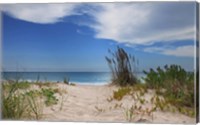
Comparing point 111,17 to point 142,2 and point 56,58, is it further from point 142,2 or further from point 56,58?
point 56,58

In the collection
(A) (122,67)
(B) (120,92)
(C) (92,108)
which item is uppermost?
(A) (122,67)

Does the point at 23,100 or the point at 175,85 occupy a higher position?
the point at 175,85

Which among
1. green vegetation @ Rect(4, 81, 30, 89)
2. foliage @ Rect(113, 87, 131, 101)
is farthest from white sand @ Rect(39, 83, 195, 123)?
green vegetation @ Rect(4, 81, 30, 89)

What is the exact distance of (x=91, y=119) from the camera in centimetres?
322

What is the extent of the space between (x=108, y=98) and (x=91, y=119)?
18cm

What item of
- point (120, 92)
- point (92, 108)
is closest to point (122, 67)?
point (120, 92)

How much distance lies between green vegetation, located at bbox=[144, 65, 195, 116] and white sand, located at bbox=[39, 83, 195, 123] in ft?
0.21

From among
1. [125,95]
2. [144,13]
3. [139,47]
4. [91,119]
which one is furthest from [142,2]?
[91,119]

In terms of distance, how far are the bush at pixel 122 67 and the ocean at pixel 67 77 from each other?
47 millimetres

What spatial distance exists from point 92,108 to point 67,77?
0.27m

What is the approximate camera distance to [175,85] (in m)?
3.14

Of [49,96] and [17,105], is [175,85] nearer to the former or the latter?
[49,96]

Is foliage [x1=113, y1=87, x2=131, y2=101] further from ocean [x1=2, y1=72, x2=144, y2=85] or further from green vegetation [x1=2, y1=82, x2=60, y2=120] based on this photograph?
green vegetation [x1=2, y1=82, x2=60, y2=120]

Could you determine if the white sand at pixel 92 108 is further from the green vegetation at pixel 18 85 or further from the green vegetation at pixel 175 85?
the green vegetation at pixel 18 85
